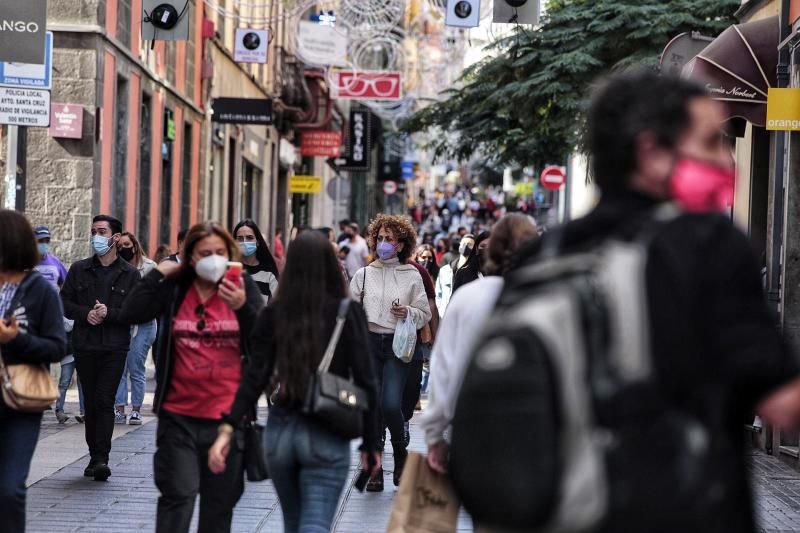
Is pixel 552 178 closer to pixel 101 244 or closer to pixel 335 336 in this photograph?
pixel 101 244

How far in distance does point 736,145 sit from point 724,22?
3646mm

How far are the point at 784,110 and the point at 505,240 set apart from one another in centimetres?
697

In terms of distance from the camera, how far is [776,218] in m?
14.5

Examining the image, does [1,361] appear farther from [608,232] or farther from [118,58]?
[118,58]

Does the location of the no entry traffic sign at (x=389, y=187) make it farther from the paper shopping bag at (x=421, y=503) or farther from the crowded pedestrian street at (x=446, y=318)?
the paper shopping bag at (x=421, y=503)

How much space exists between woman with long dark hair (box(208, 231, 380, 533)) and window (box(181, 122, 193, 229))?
816 inches

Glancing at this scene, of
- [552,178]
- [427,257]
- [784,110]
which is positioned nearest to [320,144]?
[552,178]

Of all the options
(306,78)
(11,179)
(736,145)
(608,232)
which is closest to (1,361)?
(608,232)

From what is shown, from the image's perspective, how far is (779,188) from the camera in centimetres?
1439

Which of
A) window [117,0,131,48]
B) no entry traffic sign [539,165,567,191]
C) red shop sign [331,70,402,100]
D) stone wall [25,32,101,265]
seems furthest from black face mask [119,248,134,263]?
no entry traffic sign [539,165,567,191]

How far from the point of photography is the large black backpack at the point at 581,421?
304cm

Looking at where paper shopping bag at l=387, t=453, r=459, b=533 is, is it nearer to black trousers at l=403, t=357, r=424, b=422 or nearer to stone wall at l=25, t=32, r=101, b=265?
black trousers at l=403, t=357, r=424, b=422

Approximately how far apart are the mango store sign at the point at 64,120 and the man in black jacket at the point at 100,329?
7.14 metres

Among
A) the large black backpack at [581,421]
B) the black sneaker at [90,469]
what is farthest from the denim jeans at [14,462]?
the black sneaker at [90,469]
